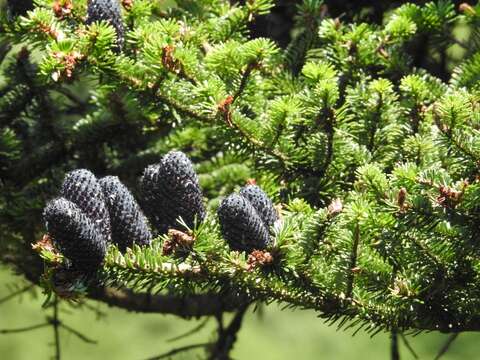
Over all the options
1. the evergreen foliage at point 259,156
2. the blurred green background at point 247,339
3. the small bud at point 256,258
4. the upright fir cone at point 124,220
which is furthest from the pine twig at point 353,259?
the blurred green background at point 247,339

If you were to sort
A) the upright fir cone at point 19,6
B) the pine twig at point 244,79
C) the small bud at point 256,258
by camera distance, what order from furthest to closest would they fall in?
the upright fir cone at point 19,6 < the pine twig at point 244,79 < the small bud at point 256,258

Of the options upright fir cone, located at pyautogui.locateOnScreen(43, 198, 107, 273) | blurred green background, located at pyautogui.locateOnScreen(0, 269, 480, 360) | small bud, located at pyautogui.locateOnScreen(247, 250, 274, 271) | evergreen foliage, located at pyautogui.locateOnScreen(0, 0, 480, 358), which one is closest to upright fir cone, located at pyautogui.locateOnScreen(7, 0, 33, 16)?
evergreen foliage, located at pyautogui.locateOnScreen(0, 0, 480, 358)

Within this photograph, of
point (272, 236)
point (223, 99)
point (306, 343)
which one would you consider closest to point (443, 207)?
point (272, 236)

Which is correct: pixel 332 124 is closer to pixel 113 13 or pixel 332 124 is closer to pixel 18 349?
pixel 113 13

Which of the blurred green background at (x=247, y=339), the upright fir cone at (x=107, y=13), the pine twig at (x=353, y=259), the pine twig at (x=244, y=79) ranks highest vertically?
the upright fir cone at (x=107, y=13)

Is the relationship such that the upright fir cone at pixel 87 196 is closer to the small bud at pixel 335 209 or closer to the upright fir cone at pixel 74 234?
the upright fir cone at pixel 74 234

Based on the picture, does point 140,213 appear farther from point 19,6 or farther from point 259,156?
point 19,6

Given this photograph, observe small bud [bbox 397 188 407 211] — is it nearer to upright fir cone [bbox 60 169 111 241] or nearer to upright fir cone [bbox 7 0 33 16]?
upright fir cone [bbox 60 169 111 241]
